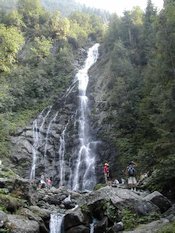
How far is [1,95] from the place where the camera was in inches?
1560

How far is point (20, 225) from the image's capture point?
15.3 metres

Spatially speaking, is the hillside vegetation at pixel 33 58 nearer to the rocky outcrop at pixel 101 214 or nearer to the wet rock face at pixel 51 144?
the wet rock face at pixel 51 144

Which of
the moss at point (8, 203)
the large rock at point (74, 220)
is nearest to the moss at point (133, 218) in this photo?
the large rock at point (74, 220)

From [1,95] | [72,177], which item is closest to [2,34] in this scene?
[1,95]

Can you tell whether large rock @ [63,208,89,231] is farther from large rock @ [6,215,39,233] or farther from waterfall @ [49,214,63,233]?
large rock @ [6,215,39,233]

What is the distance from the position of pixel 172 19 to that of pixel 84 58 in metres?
32.5

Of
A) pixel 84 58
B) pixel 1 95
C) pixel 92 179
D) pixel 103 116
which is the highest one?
pixel 84 58

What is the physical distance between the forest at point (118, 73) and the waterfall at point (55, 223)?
237 inches

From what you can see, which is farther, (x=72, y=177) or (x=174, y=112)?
(x=72, y=177)

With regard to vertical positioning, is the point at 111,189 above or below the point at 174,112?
below

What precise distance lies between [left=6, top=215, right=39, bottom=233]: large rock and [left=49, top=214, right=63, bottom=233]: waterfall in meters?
1.69

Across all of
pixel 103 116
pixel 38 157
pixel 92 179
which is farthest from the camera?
pixel 103 116

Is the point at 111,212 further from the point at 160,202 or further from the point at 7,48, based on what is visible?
the point at 7,48

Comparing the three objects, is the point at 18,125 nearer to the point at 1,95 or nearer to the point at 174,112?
the point at 1,95
